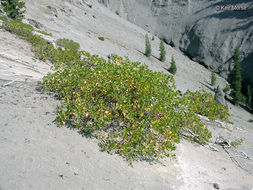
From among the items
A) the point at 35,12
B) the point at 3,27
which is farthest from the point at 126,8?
the point at 3,27

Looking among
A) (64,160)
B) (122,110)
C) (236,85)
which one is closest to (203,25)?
(236,85)

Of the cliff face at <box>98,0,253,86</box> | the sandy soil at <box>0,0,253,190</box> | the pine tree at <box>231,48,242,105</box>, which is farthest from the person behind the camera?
the cliff face at <box>98,0,253,86</box>

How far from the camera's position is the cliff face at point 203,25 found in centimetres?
5312

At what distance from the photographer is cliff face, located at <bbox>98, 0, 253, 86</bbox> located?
53.1 m

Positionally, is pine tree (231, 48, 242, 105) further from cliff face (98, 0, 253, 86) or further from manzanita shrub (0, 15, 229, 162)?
manzanita shrub (0, 15, 229, 162)

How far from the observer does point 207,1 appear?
67438mm

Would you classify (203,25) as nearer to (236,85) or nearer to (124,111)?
(236,85)

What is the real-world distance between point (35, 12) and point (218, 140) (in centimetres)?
3270

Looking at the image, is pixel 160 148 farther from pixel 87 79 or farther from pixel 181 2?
pixel 181 2

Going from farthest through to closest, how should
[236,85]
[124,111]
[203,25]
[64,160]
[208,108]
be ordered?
1. [203,25]
2. [236,85]
3. [208,108]
4. [124,111]
5. [64,160]

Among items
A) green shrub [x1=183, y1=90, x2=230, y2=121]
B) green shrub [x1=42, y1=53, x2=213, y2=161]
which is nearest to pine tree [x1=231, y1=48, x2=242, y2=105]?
green shrub [x1=183, y1=90, x2=230, y2=121]

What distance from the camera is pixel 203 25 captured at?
2388 inches

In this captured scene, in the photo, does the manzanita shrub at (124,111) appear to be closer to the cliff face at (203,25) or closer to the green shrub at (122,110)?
the green shrub at (122,110)

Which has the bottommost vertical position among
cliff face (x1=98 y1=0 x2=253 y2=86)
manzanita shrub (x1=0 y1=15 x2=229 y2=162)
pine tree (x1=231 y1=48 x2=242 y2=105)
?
pine tree (x1=231 y1=48 x2=242 y2=105)
